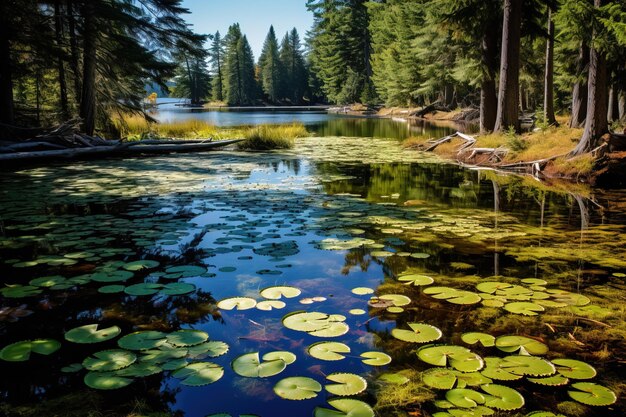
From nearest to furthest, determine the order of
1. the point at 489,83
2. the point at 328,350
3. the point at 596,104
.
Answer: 1. the point at 328,350
2. the point at 596,104
3. the point at 489,83

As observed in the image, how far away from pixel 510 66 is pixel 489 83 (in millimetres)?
2500

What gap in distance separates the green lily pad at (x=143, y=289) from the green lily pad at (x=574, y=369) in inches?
106

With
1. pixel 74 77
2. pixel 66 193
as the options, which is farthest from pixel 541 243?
pixel 74 77

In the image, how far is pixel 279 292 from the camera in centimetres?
345

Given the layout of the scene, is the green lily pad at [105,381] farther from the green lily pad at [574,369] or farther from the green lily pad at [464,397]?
the green lily pad at [574,369]

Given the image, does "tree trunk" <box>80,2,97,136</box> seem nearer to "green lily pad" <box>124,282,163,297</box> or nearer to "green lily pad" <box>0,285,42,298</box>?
"green lily pad" <box>0,285,42,298</box>

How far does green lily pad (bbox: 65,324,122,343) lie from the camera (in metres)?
2.64

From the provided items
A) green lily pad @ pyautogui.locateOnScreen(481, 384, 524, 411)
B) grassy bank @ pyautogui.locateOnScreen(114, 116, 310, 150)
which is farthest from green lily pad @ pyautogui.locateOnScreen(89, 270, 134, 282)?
grassy bank @ pyautogui.locateOnScreen(114, 116, 310, 150)

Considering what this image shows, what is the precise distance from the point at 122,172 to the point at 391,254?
7.68 metres

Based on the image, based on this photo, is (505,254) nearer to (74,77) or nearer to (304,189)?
(304,189)

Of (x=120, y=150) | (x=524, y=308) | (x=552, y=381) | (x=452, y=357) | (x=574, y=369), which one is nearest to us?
(x=552, y=381)

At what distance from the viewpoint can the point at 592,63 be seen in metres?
9.14

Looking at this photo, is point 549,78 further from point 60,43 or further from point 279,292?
point 279,292

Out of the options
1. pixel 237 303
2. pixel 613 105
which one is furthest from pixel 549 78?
pixel 237 303
